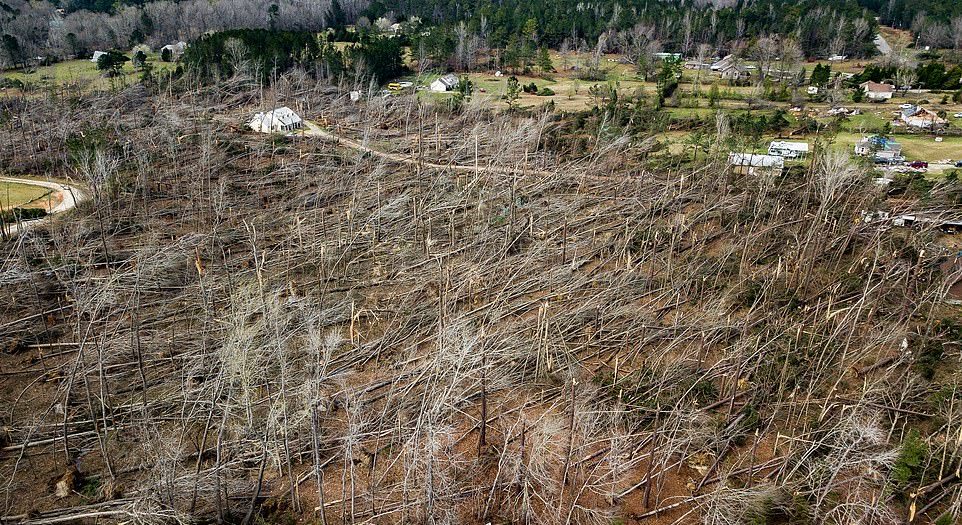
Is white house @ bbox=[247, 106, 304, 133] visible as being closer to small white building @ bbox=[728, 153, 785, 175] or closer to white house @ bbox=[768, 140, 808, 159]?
small white building @ bbox=[728, 153, 785, 175]

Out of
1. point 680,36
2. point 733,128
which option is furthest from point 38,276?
point 680,36

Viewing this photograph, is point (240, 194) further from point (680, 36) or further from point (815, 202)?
point (680, 36)

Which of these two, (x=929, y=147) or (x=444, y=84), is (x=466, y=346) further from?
(x=444, y=84)

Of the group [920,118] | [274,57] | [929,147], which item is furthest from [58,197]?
[920,118]

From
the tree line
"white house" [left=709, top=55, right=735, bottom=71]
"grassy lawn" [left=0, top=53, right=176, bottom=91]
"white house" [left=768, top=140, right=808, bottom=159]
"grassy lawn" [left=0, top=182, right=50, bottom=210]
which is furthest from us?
"white house" [left=709, top=55, right=735, bottom=71]

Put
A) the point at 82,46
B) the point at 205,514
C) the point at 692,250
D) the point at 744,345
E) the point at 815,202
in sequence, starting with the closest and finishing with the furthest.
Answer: the point at 205,514
the point at 744,345
the point at 692,250
the point at 815,202
the point at 82,46

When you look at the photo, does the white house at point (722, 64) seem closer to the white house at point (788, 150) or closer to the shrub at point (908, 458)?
the white house at point (788, 150)

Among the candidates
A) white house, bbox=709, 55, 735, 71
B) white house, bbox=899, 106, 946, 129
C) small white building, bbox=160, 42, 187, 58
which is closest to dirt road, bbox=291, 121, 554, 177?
white house, bbox=899, 106, 946, 129
